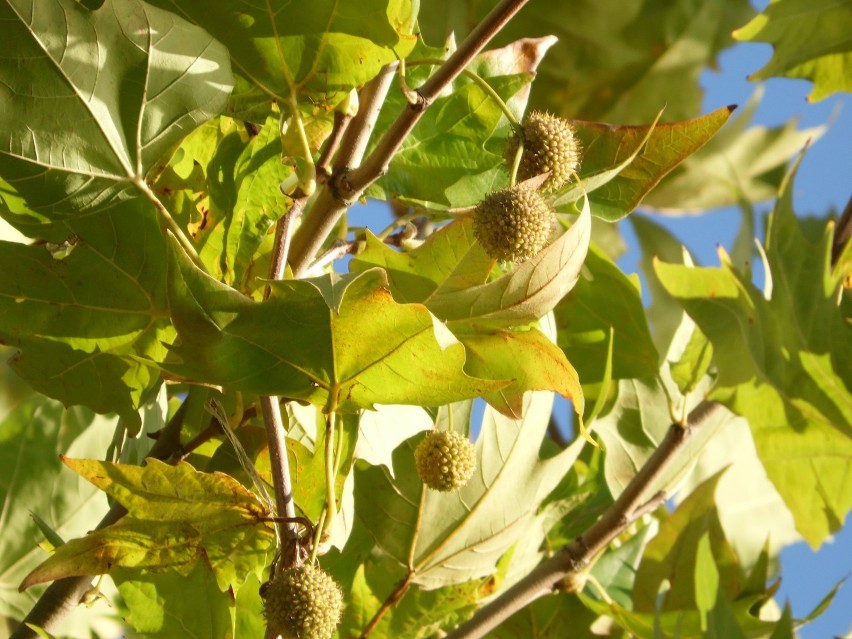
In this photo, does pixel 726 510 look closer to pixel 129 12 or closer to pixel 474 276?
pixel 474 276

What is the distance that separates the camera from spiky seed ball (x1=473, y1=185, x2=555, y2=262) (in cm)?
80

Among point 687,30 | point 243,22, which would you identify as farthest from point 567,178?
point 687,30

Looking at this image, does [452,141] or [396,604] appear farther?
[396,604]

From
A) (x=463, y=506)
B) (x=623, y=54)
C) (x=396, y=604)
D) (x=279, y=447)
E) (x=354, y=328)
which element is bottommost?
(x=396, y=604)

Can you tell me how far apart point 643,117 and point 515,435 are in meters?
1.08

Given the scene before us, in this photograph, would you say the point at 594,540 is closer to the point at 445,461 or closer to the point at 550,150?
the point at 445,461

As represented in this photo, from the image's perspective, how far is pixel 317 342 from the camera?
2.48 ft

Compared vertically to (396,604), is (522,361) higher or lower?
higher

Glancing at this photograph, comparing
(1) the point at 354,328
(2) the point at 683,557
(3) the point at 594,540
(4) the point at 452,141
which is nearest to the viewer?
(1) the point at 354,328

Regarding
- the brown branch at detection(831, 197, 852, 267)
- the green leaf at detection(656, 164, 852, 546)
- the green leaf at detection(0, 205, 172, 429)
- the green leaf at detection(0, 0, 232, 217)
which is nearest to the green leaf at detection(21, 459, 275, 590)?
the green leaf at detection(0, 205, 172, 429)

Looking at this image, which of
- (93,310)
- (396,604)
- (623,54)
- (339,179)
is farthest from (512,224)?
(623,54)

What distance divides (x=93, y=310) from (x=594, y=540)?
0.64m

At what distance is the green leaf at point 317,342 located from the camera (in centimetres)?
71

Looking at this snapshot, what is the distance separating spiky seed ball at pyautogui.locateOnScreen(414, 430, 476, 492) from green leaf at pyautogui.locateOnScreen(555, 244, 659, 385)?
1.25 feet
